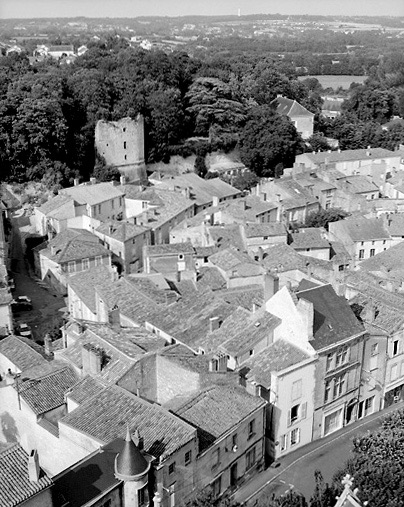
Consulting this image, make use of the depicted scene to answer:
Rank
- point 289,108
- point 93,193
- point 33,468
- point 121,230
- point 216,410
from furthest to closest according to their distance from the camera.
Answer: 1. point 289,108
2. point 93,193
3. point 121,230
4. point 216,410
5. point 33,468

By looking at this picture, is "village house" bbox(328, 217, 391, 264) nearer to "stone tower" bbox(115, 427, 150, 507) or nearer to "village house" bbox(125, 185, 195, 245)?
"village house" bbox(125, 185, 195, 245)

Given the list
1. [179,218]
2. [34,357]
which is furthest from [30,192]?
[34,357]

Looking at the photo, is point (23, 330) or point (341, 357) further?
point (23, 330)

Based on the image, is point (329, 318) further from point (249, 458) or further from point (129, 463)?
point (129, 463)

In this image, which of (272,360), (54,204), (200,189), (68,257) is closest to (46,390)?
(272,360)

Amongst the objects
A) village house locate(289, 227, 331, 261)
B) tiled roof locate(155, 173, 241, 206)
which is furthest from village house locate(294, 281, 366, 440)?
tiled roof locate(155, 173, 241, 206)

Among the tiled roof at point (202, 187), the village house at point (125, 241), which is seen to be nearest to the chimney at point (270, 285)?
the village house at point (125, 241)

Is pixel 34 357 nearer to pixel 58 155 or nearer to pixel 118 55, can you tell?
pixel 58 155
